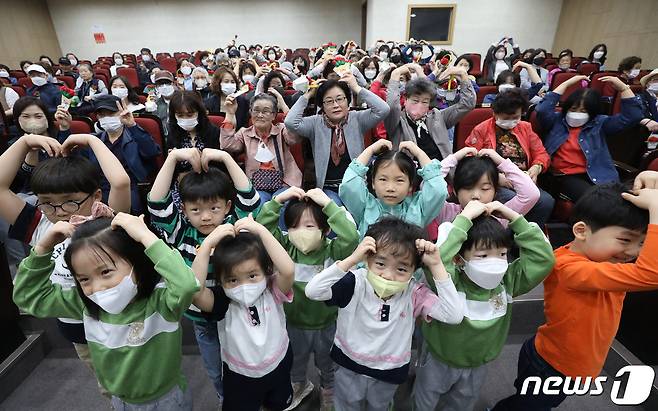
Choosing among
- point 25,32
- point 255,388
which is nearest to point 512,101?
point 255,388

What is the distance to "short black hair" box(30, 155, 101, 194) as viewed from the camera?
1.23 meters

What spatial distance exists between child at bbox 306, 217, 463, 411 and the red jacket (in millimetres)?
1559

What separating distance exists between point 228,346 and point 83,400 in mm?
1144

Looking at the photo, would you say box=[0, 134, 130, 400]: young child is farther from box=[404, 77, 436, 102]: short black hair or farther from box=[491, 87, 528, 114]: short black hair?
box=[491, 87, 528, 114]: short black hair

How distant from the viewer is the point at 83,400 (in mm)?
1688

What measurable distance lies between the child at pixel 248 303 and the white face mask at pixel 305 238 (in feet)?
0.55

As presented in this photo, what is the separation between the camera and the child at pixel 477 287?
113 centimetres

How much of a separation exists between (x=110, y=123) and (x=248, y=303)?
76.1 inches

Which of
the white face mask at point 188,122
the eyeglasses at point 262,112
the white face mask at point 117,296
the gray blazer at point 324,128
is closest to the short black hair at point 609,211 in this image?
the gray blazer at point 324,128

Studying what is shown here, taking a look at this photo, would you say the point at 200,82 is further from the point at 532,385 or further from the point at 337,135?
the point at 532,385

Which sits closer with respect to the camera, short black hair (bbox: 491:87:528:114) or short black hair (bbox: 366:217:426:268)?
short black hair (bbox: 366:217:426:268)

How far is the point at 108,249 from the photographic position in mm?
A: 965

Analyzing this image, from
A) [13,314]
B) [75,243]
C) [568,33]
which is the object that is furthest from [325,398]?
[568,33]

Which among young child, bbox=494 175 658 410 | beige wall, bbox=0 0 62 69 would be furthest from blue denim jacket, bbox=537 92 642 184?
beige wall, bbox=0 0 62 69
